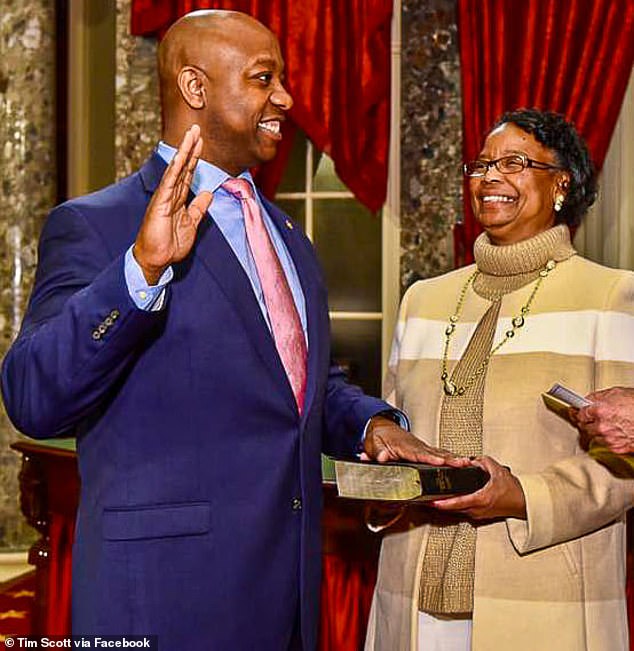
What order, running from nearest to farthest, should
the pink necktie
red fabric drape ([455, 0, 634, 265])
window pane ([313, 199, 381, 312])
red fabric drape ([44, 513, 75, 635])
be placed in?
the pink necktie
red fabric drape ([44, 513, 75, 635])
red fabric drape ([455, 0, 634, 265])
window pane ([313, 199, 381, 312])

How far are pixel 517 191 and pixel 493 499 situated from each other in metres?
0.69

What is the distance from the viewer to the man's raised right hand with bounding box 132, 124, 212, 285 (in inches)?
67.1

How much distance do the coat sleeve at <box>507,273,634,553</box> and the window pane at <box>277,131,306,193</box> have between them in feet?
14.1

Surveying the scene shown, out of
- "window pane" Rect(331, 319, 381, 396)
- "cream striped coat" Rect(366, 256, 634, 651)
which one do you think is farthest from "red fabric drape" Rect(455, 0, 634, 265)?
"cream striped coat" Rect(366, 256, 634, 651)

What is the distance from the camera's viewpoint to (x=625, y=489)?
7.50ft

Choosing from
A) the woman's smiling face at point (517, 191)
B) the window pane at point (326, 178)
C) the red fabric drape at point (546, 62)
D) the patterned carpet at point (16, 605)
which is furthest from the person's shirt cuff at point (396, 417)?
the window pane at point (326, 178)

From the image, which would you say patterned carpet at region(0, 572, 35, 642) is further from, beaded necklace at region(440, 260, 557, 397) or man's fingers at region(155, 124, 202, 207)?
man's fingers at region(155, 124, 202, 207)

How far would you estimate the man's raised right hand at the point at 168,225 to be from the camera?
171 centimetres

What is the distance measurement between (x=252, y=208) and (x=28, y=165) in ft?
13.4

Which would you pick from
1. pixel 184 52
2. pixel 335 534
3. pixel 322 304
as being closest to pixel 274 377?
pixel 322 304

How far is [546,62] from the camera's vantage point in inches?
216

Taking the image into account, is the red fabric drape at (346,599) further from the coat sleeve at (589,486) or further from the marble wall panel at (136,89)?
the marble wall panel at (136,89)

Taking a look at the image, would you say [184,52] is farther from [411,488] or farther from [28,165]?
[28,165]

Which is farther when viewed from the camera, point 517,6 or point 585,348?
point 517,6
